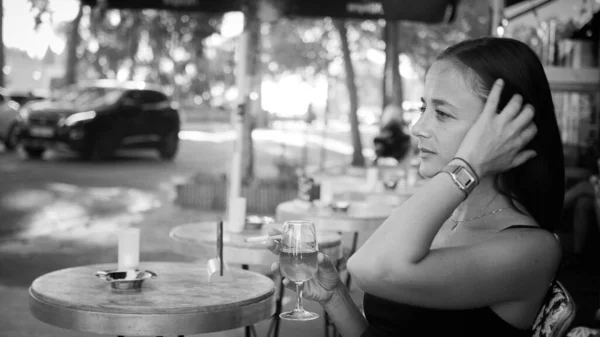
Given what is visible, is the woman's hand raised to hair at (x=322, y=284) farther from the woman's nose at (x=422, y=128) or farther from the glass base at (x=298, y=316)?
the woman's nose at (x=422, y=128)

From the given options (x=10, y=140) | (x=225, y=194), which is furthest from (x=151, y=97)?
(x=225, y=194)

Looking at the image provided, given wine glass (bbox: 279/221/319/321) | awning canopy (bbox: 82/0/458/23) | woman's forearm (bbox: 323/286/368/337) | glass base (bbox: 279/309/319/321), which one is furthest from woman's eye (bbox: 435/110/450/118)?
awning canopy (bbox: 82/0/458/23)

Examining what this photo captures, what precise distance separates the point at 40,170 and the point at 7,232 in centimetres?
678

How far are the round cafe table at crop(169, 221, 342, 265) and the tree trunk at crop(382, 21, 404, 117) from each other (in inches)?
434

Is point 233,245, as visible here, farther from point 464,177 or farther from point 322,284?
point 464,177

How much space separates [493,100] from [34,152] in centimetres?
1741

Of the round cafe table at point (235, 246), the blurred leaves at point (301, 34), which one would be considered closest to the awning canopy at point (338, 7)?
the blurred leaves at point (301, 34)

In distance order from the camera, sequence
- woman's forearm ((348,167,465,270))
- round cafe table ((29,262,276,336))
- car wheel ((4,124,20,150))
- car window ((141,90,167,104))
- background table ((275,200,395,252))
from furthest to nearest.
A: car wheel ((4,124,20,150))
car window ((141,90,167,104))
background table ((275,200,395,252))
round cafe table ((29,262,276,336))
woman's forearm ((348,167,465,270))

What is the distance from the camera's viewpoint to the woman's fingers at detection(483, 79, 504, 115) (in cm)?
203

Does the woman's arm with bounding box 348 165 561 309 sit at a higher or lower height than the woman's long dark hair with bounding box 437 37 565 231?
lower

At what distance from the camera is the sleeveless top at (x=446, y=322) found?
2.08 meters

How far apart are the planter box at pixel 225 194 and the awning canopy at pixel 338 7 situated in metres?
2.84

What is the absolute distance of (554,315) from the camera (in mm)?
2139

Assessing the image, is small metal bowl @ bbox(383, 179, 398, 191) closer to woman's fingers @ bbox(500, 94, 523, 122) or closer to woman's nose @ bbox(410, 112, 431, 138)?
woman's nose @ bbox(410, 112, 431, 138)
